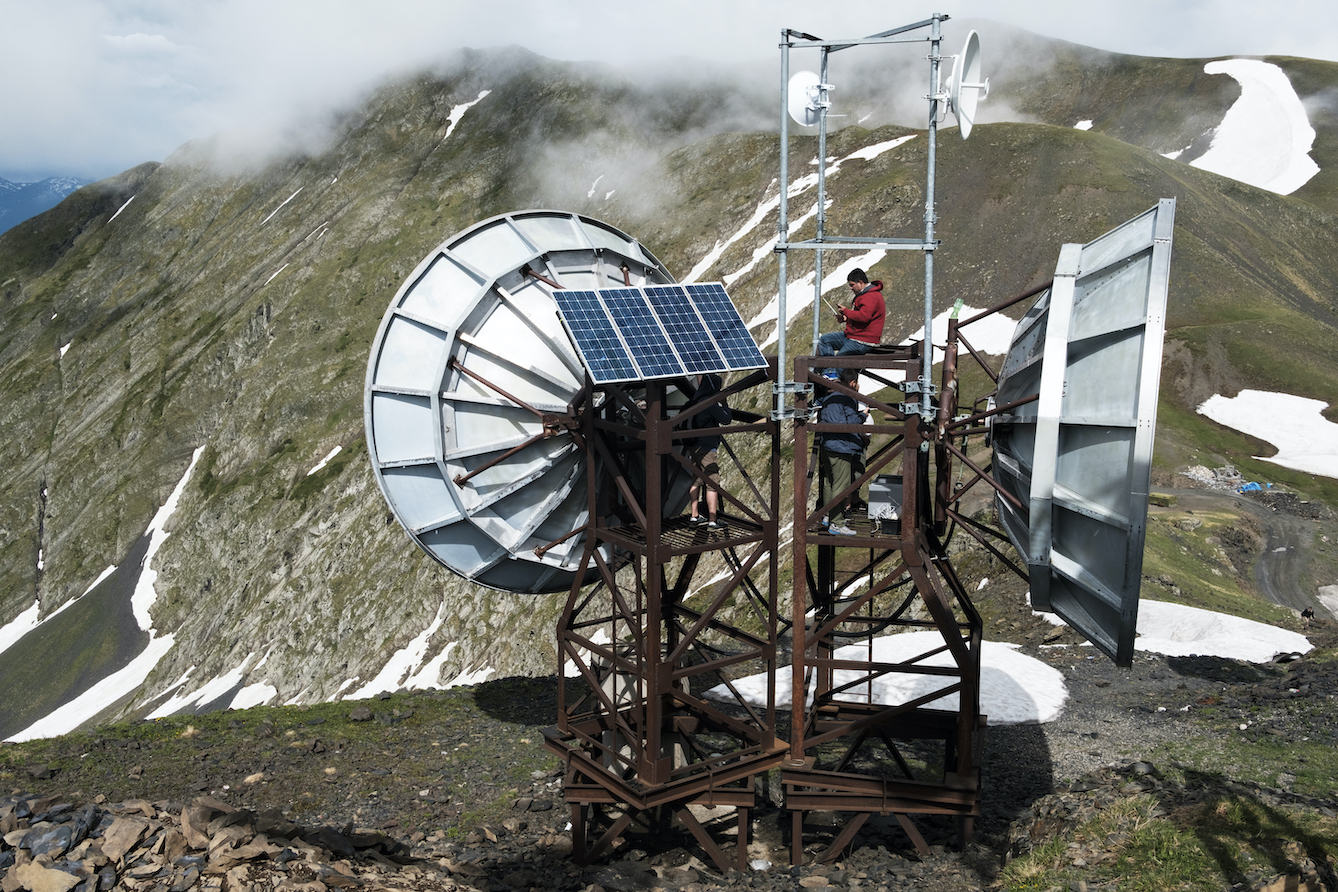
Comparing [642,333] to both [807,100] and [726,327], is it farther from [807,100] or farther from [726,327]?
[807,100]

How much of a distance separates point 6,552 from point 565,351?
154m

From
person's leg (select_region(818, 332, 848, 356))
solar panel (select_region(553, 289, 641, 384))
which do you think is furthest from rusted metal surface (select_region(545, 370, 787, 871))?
person's leg (select_region(818, 332, 848, 356))

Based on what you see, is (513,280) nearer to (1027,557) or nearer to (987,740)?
(1027,557)

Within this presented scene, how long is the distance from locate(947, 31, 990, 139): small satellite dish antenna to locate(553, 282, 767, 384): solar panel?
15.7 ft

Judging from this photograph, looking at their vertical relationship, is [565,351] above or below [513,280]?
below

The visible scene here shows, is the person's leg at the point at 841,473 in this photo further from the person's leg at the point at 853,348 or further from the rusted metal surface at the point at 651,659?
the person's leg at the point at 853,348

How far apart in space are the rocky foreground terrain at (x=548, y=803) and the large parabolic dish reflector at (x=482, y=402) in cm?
544

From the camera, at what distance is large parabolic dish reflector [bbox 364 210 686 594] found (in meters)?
19.3

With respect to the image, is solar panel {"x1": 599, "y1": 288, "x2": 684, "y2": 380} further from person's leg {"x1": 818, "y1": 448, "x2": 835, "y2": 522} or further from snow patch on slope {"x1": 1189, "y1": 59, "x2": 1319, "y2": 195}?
snow patch on slope {"x1": 1189, "y1": 59, "x2": 1319, "y2": 195}

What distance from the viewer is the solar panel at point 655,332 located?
51.3 ft

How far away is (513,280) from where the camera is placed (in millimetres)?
19891

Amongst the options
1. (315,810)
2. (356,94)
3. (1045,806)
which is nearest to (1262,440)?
(1045,806)

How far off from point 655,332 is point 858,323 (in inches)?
165

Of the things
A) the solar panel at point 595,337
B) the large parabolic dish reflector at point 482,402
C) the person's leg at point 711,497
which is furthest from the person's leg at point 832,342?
the large parabolic dish reflector at point 482,402
